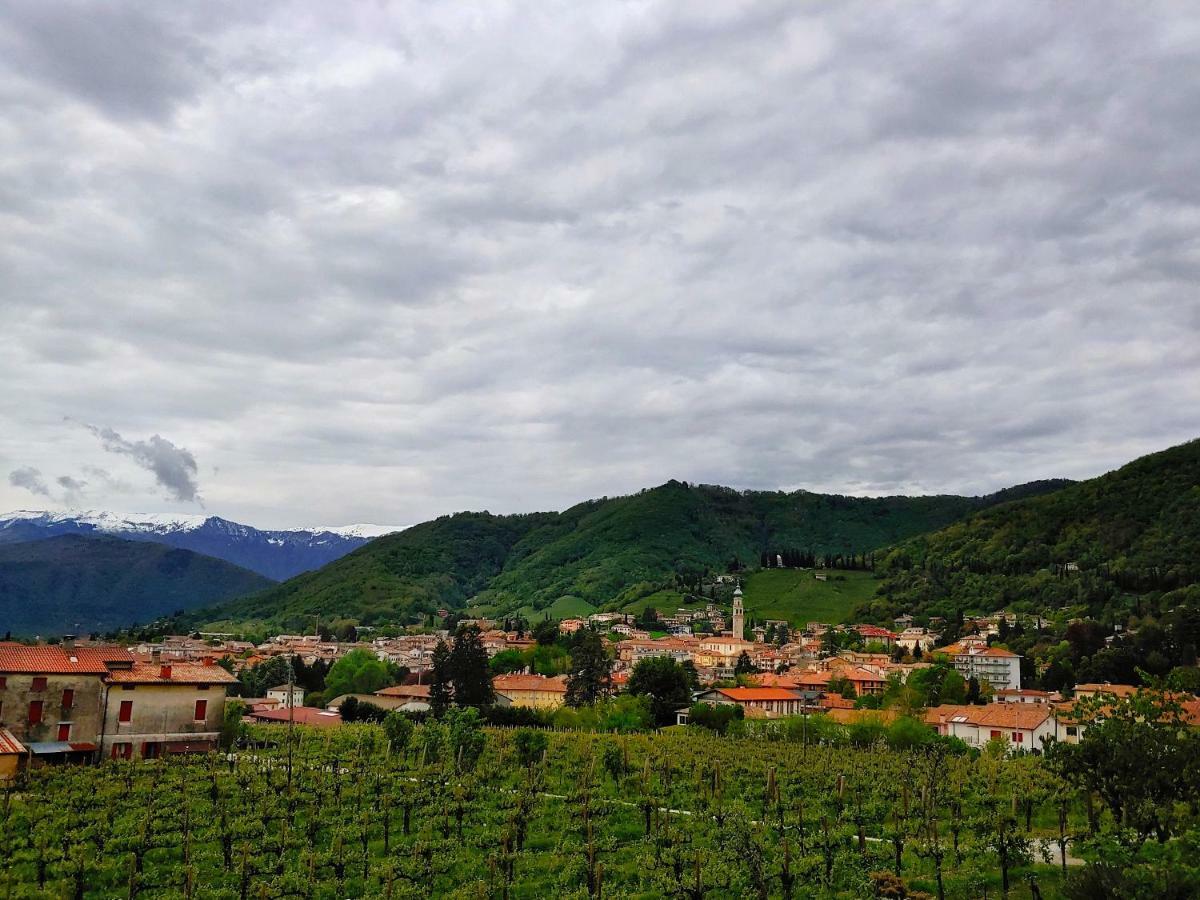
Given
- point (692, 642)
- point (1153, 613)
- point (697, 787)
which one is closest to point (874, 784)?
point (697, 787)

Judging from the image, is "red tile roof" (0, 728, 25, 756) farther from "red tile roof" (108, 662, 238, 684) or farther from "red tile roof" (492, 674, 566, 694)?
"red tile roof" (492, 674, 566, 694)

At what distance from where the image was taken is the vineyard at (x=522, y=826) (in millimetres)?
22594

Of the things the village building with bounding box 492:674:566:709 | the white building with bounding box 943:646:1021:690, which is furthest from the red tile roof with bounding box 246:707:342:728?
the white building with bounding box 943:646:1021:690

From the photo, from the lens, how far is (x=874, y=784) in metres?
37.9

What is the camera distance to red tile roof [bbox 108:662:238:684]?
46.2m

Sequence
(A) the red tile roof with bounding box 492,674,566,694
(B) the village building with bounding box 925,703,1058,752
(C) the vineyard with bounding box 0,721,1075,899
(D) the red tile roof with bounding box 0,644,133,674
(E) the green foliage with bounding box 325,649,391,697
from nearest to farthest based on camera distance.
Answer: (C) the vineyard with bounding box 0,721,1075,899, (D) the red tile roof with bounding box 0,644,133,674, (B) the village building with bounding box 925,703,1058,752, (A) the red tile roof with bounding box 492,674,566,694, (E) the green foliage with bounding box 325,649,391,697

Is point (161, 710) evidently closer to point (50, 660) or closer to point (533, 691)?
point (50, 660)

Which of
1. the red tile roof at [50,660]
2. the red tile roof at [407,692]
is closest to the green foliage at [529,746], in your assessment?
the red tile roof at [50,660]

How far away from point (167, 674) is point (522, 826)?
29.2 metres

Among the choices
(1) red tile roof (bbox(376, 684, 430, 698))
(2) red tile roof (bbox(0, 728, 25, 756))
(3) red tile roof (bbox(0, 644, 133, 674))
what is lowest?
(1) red tile roof (bbox(376, 684, 430, 698))

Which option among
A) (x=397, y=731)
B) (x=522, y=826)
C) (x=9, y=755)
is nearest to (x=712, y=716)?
(x=397, y=731)

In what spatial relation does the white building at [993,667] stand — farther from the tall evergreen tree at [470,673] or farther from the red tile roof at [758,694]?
the tall evergreen tree at [470,673]

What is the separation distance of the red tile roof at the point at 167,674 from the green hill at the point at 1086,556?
120 metres

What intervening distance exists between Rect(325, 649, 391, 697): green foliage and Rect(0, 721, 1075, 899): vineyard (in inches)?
2178
